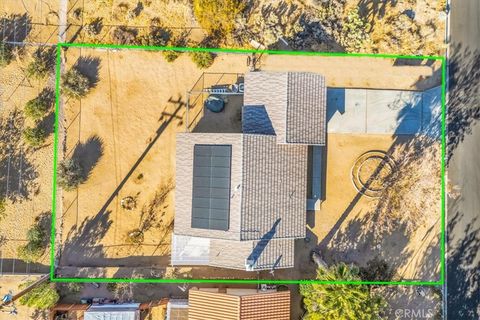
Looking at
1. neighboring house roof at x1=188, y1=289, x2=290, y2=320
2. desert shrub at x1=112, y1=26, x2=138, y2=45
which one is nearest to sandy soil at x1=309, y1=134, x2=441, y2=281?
neighboring house roof at x1=188, y1=289, x2=290, y2=320

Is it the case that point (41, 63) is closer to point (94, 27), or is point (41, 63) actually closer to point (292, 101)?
point (94, 27)

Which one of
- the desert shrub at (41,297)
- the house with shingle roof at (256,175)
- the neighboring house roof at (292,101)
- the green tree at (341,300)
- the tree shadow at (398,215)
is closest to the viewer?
the green tree at (341,300)

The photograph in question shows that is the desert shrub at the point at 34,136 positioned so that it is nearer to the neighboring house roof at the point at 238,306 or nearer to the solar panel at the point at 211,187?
the solar panel at the point at 211,187

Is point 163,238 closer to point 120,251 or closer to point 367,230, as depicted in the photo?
point 120,251

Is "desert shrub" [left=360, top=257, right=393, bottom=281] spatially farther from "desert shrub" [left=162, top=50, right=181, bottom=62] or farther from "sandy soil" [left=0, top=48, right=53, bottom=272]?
→ "sandy soil" [left=0, top=48, right=53, bottom=272]

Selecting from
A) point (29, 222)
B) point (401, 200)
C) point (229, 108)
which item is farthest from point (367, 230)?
point (29, 222)

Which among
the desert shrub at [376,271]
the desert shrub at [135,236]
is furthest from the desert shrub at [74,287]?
the desert shrub at [376,271]
